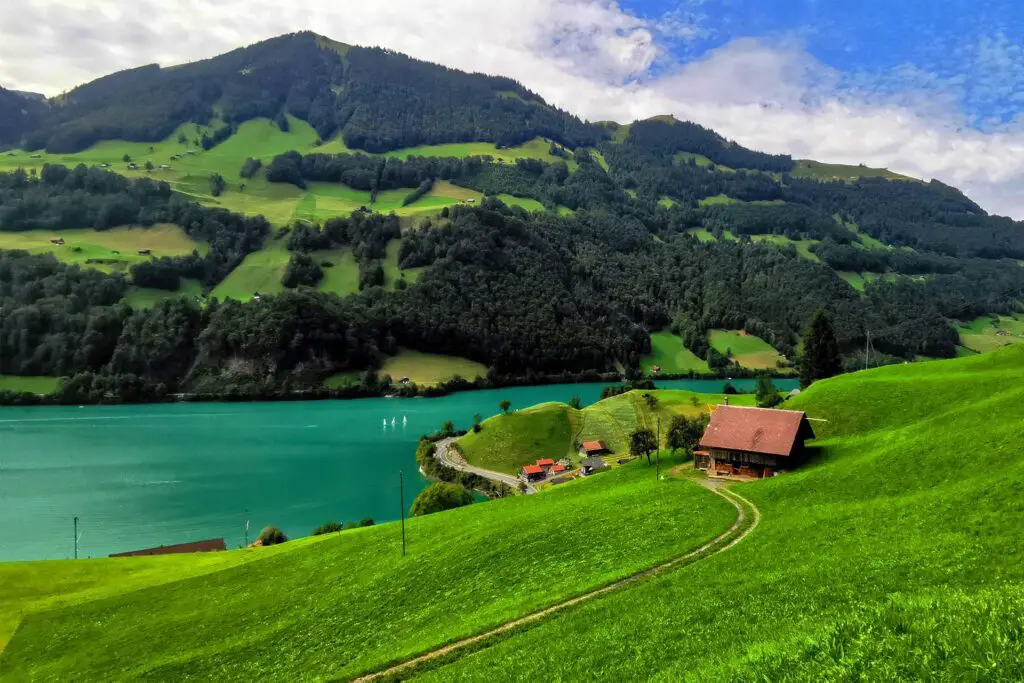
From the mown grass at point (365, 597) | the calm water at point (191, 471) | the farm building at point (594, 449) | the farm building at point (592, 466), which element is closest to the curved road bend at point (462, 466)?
the calm water at point (191, 471)

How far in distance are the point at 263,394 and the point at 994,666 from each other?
213 meters

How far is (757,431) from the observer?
4712 centimetres

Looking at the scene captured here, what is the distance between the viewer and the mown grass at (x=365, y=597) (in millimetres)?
26922

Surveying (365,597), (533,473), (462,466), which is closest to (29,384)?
(462,466)

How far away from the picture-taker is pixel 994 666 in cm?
975

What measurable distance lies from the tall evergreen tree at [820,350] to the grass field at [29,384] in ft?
729

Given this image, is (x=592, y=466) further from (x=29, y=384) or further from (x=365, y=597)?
(x=29, y=384)

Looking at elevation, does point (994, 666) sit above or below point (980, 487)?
above

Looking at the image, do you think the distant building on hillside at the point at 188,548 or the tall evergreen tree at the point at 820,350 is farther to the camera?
the tall evergreen tree at the point at 820,350

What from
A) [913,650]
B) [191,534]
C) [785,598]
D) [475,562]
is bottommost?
[191,534]

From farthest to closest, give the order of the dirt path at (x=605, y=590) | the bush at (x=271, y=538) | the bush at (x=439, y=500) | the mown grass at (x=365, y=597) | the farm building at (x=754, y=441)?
the bush at (x=439, y=500), the bush at (x=271, y=538), the farm building at (x=754, y=441), the mown grass at (x=365, y=597), the dirt path at (x=605, y=590)

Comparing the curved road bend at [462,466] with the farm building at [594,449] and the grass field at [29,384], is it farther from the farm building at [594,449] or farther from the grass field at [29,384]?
the grass field at [29,384]

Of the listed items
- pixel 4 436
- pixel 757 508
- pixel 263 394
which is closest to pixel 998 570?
pixel 757 508

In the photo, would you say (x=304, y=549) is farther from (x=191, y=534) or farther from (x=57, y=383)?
(x=57, y=383)
